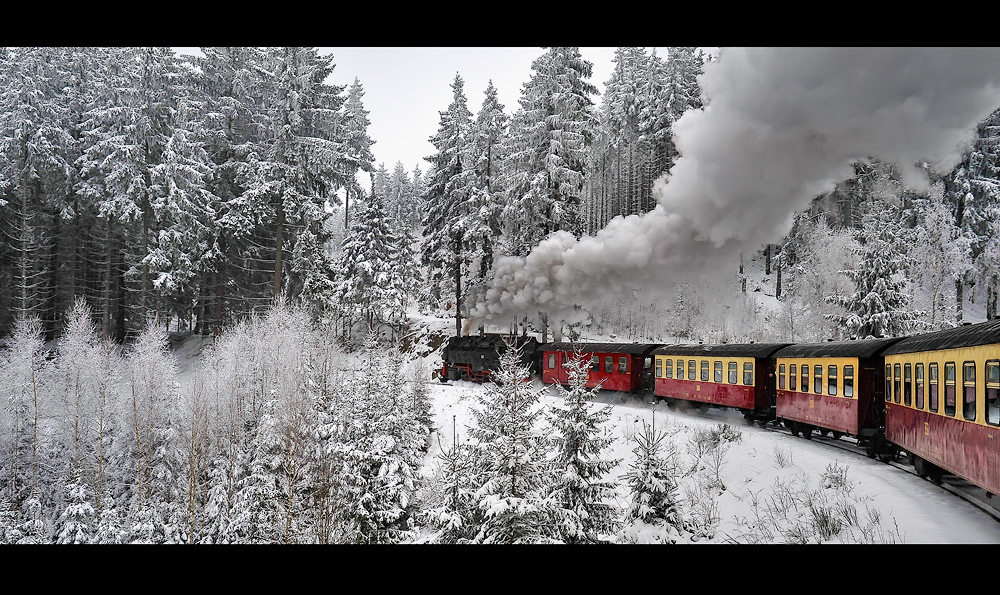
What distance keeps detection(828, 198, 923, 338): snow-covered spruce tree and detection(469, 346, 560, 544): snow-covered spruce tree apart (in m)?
23.8

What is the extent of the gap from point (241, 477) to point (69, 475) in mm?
7018

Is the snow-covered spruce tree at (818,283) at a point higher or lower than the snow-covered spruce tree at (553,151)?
lower

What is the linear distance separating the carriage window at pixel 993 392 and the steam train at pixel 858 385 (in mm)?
15

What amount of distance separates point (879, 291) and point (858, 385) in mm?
16835

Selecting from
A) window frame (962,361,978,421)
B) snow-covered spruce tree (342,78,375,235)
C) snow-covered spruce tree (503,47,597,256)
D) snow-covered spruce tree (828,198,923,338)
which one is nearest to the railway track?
window frame (962,361,978,421)

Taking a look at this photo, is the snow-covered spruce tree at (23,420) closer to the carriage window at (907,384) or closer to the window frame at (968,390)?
the carriage window at (907,384)

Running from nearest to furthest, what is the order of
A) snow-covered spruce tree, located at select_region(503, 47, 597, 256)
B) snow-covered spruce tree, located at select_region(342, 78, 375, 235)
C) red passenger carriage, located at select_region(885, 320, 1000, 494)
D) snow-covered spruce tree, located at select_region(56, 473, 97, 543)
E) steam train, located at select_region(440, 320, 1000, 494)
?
1. red passenger carriage, located at select_region(885, 320, 1000, 494)
2. steam train, located at select_region(440, 320, 1000, 494)
3. snow-covered spruce tree, located at select_region(56, 473, 97, 543)
4. snow-covered spruce tree, located at select_region(503, 47, 597, 256)
5. snow-covered spruce tree, located at select_region(342, 78, 375, 235)

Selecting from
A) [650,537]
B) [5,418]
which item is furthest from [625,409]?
[5,418]

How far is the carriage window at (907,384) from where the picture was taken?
11.9 metres

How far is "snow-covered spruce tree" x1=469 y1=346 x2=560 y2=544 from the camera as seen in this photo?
8.88m

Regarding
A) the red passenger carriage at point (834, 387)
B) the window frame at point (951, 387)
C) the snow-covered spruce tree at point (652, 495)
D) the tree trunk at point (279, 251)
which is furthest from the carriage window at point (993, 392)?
the tree trunk at point (279, 251)

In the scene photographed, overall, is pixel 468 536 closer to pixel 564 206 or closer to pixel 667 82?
pixel 564 206

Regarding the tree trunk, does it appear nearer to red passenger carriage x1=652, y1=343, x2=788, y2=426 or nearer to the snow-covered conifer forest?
the snow-covered conifer forest

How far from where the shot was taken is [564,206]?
3272cm
